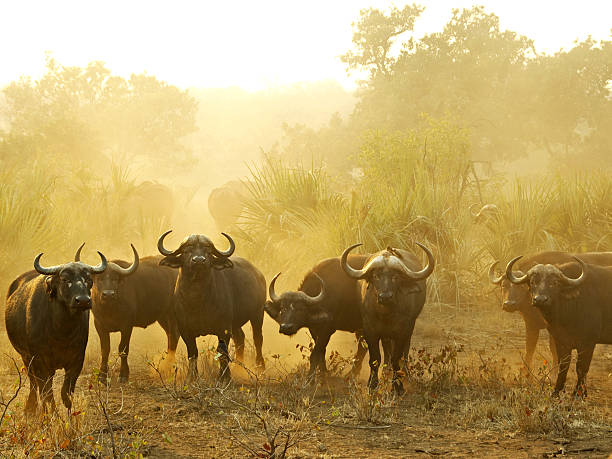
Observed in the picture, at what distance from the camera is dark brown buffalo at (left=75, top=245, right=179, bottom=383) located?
8.52m

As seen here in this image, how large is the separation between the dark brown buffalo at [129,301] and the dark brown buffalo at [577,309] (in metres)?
4.98

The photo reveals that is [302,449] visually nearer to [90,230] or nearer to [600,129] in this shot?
[90,230]

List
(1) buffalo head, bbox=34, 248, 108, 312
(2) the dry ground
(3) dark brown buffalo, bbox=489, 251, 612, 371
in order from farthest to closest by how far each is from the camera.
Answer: (3) dark brown buffalo, bbox=489, 251, 612, 371, (1) buffalo head, bbox=34, 248, 108, 312, (2) the dry ground

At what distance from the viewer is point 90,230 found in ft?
54.3

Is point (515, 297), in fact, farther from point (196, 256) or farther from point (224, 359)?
point (196, 256)

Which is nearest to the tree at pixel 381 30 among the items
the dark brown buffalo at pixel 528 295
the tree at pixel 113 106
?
the tree at pixel 113 106

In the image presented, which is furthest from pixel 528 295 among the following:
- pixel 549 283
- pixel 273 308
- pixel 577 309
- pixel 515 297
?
pixel 273 308

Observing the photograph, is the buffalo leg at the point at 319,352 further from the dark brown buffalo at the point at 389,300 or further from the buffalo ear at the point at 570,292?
the buffalo ear at the point at 570,292

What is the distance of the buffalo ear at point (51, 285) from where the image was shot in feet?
20.6

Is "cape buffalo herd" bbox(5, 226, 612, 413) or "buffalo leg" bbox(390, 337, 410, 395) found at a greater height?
"cape buffalo herd" bbox(5, 226, 612, 413)

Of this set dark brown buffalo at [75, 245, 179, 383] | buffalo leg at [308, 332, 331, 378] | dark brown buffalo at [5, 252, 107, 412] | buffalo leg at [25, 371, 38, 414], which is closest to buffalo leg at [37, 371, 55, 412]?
dark brown buffalo at [5, 252, 107, 412]

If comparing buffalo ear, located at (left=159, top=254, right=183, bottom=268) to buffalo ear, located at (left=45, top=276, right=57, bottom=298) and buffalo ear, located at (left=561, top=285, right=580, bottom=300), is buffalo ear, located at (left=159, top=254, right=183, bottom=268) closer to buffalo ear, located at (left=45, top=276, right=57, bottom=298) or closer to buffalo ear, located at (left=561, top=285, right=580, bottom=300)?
buffalo ear, located at (left=45, top=276, right=57, bottom=298)

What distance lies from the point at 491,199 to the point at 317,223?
442cm

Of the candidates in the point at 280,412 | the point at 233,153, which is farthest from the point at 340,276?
the point at 233,153
